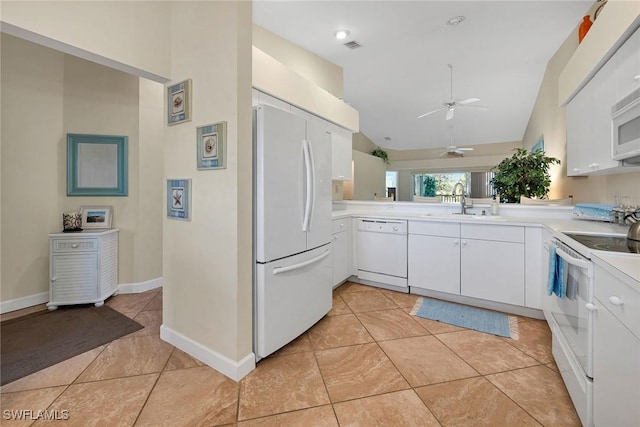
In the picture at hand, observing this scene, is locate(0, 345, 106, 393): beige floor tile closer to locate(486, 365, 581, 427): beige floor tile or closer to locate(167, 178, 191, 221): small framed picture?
locate(167, 178, 191, 221): small framed picture

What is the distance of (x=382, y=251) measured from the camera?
11.3ft

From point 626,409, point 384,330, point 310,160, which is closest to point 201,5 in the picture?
point 310,160

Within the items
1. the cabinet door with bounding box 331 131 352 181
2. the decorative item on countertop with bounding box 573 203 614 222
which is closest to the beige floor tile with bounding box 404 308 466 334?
the decorative item on countertop with bounding box 573 203 614 222

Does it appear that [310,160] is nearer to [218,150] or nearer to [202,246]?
[218,150]

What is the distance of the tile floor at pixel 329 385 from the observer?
1516 millimetres

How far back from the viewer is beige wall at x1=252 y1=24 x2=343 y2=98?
11.0 ft

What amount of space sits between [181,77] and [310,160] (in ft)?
3.64

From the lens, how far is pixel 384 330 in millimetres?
2467

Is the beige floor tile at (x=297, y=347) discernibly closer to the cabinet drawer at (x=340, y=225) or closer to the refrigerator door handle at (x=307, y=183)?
the refrigerator door handle at (x=307, y=183)

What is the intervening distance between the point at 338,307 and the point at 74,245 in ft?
8.90

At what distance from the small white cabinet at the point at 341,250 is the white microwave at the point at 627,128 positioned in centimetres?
226

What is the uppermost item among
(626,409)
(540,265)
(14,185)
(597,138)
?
(597,138)

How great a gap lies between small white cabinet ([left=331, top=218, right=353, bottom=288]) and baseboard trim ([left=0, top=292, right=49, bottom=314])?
306 cm

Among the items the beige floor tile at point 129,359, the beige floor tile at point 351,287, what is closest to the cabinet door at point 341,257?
the beige floor tile at point 351,287
